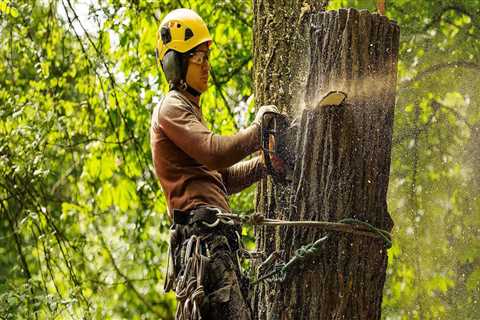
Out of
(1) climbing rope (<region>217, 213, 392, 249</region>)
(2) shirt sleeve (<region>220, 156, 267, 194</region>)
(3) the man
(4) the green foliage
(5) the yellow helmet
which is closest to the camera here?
(1) climbing rope (<region>217, 213, 392, 249</region>)

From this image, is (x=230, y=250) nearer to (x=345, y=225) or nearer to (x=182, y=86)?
(x=345, y=225)

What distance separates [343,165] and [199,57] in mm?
966

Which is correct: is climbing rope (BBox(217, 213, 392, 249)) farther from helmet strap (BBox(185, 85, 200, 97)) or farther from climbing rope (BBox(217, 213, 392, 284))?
helmet strap (BBox(185, 85, 200, 97))

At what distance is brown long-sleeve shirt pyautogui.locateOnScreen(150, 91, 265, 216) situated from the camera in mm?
3906

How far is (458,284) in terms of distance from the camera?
744 centimetres

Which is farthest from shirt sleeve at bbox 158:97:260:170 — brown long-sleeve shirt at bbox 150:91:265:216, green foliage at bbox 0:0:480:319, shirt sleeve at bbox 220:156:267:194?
green foliage at bbox 0:0:480:319

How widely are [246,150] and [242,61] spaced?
195 inches

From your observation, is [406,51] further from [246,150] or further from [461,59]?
[246,150]

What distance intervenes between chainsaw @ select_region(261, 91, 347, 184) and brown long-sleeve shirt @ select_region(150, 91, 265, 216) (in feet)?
0.19

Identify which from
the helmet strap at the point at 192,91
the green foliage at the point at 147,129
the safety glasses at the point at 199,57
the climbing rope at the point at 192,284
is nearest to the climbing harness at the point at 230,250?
the climbing rope at the point at 192,284

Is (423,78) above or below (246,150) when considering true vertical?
above

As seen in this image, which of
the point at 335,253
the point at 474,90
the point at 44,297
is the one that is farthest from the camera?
the point at 474,90

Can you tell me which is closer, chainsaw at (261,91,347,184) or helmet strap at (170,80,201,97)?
chainsaw at (261,91,347,184)

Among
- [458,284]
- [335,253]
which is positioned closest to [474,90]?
[458,284]
